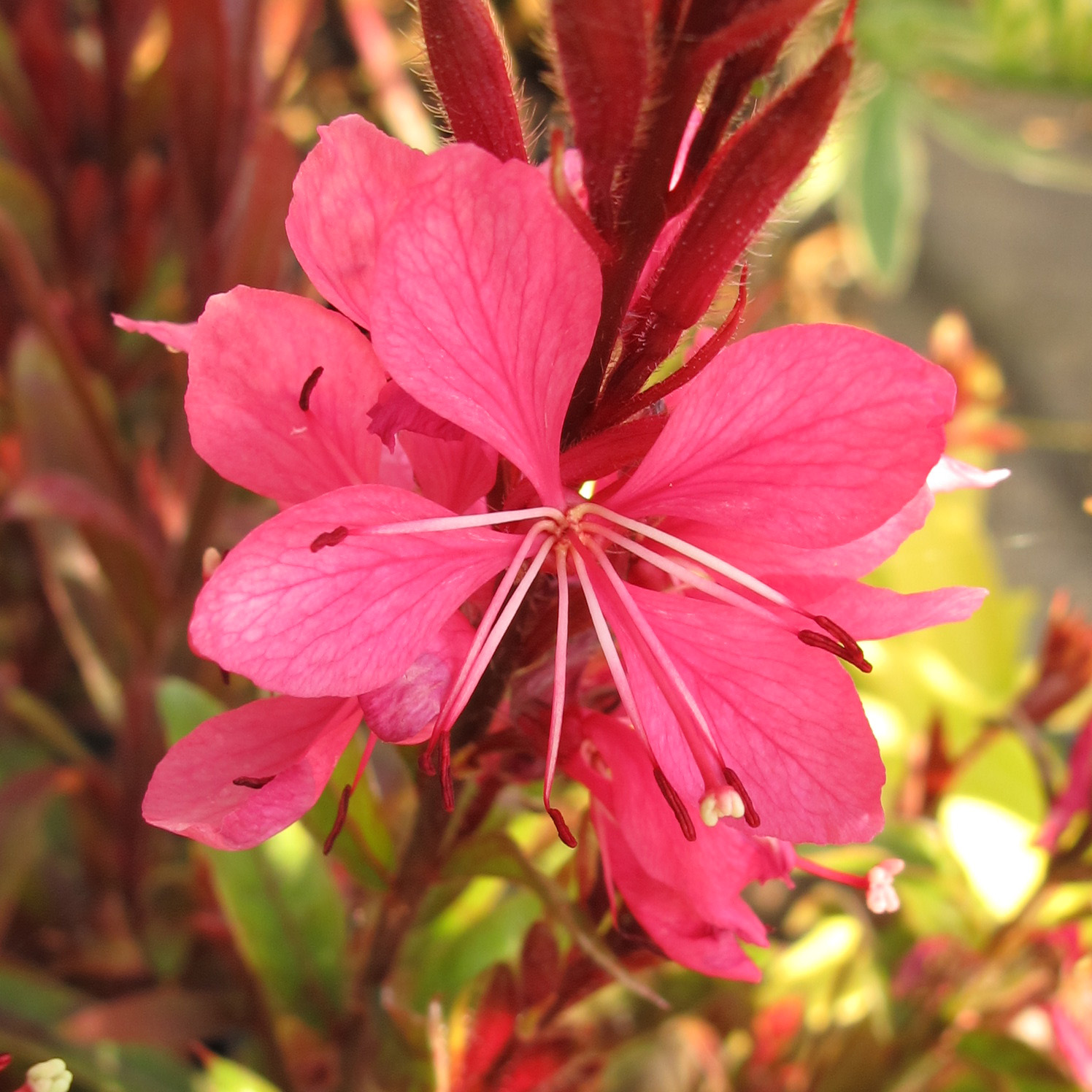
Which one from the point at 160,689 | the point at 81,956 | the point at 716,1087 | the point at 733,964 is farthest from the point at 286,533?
the point at 81,956

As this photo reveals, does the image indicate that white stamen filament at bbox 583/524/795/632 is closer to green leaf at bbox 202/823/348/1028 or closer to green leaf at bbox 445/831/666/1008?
green leaf at bbox 445/831/666/1008

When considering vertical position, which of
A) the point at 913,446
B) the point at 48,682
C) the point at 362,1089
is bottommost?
the point at 48,682

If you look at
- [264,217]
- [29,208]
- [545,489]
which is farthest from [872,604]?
[29,208]

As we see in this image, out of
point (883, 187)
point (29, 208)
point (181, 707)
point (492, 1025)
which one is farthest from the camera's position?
point (883, 187)

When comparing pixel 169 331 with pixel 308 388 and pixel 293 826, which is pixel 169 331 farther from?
pixel 293 826

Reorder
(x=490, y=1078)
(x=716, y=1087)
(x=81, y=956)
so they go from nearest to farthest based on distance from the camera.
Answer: (x=490, y=1078)
(x=716, y=1087)
(x=81, y=956)

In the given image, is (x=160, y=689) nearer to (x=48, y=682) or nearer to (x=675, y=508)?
(x=675, y=508)

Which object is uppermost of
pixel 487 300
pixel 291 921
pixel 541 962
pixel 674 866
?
pixel 487 300
